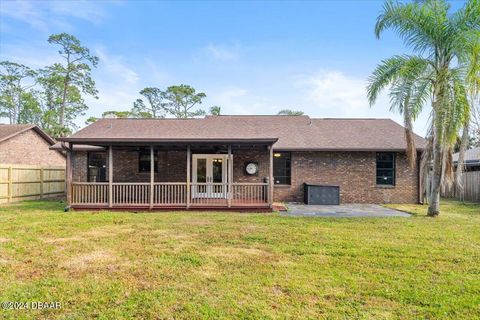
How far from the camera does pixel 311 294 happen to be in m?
3.97

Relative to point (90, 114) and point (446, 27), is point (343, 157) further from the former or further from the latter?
point (90, 114)

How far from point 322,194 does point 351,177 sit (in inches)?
73.0

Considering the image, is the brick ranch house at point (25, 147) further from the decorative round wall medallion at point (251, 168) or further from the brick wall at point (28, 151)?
the decorative round wall medallion at point (251, 168)

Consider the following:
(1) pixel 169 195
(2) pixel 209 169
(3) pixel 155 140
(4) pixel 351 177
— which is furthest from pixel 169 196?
(4) pixel 351 177

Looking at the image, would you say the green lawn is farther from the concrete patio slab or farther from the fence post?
the fence post

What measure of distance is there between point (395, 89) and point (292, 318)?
9.87 meters

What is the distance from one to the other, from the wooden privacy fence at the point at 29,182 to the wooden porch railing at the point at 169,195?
4463mm

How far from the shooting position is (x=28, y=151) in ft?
60.7

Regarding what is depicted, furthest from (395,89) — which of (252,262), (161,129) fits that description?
(161,129)

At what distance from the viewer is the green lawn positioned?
359 centimetres

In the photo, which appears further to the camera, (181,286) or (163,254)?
(163,254)

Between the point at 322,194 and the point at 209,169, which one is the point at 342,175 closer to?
the point at 322,194

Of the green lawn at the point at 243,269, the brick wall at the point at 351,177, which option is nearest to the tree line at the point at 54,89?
the brick wall at the point at 351,177

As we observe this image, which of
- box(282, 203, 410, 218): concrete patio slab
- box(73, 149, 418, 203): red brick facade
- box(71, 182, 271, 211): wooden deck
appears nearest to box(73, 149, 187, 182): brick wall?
box(73, 149, 418, 203): red brick facade
